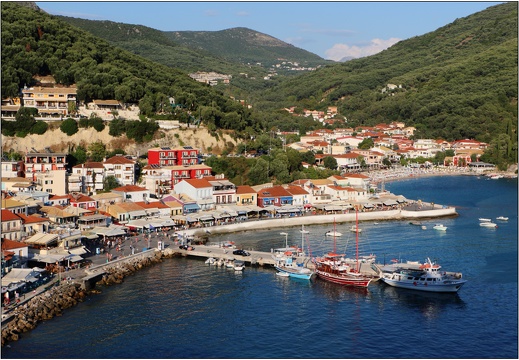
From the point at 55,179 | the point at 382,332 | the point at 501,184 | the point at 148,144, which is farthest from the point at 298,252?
the point at 501,184

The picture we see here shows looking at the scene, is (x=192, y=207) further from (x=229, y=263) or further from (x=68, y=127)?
(x=68, y=127)

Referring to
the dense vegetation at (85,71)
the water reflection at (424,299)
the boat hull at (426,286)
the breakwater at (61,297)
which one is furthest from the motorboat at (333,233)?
the dense vegetation at (85,71)

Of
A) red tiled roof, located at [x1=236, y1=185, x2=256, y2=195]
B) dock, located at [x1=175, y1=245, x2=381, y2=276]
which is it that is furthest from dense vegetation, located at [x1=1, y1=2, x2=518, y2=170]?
dock, located at [x1=175, y1=245, x2=381, y2=276]

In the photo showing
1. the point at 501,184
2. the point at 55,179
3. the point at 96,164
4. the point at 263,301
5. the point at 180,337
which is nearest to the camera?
the point at 180,337

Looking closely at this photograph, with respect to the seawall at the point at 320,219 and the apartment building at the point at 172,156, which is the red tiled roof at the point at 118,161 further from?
the seawall at the point at 320,219

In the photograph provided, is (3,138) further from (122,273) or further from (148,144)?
(122,273)

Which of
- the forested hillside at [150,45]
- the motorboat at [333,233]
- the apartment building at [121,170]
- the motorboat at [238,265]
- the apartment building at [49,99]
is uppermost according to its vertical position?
the forested hillside at [150,45]

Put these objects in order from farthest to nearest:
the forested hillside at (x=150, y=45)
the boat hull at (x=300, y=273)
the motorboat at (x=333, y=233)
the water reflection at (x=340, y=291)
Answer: the forested hillside at (x=150, y=45) → the motorboat at (x=333, y=233) → the boat hull at (x=300, y=273) → the water reflection at (x=340, y=291)

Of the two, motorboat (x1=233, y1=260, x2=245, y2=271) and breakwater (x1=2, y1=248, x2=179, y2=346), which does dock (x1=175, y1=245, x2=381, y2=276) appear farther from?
breakwater (x1=2, y1=248, x2=179, y2=346)
